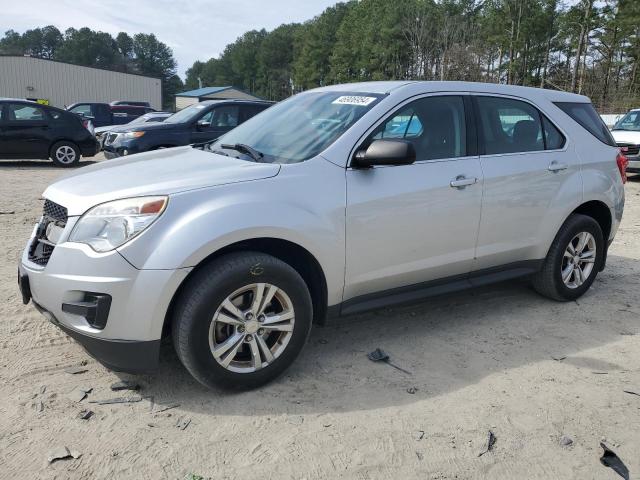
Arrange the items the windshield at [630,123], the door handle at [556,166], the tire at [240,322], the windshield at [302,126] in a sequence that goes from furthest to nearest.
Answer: the windshield at [630,123], the door handle at [556,166], the windshield at [302,126], the tire at [240,322]

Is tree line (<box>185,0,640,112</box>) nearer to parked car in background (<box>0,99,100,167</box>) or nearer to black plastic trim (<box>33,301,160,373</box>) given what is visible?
parked car in background (<box>0,99,100,167</box>)

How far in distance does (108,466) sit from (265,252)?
1387 mm

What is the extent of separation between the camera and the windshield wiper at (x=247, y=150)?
3.55m

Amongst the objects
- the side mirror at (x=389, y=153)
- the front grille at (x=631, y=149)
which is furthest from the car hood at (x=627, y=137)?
the side mirror at (x=389, y=153)

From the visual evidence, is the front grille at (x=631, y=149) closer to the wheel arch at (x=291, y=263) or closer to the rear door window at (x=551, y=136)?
the rear door window at (x=551, y=136)

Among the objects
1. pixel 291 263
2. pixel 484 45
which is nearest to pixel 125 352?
pixel 291 263

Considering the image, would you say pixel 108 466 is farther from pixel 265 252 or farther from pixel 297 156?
pixel 297 156

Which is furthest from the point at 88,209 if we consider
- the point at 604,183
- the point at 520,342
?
the point at 604,183

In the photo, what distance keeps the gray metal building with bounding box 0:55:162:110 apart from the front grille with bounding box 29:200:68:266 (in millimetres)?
39990

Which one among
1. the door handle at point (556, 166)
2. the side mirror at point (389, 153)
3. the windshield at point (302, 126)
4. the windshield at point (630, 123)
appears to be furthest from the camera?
the windshield at point (630, 123)

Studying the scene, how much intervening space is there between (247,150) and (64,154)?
11535mm

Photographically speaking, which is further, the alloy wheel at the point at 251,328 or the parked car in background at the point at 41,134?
the parked car in background at the point at 41,134

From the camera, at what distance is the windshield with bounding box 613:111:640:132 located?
1388 cm

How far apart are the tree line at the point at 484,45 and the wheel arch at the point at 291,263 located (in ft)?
106
